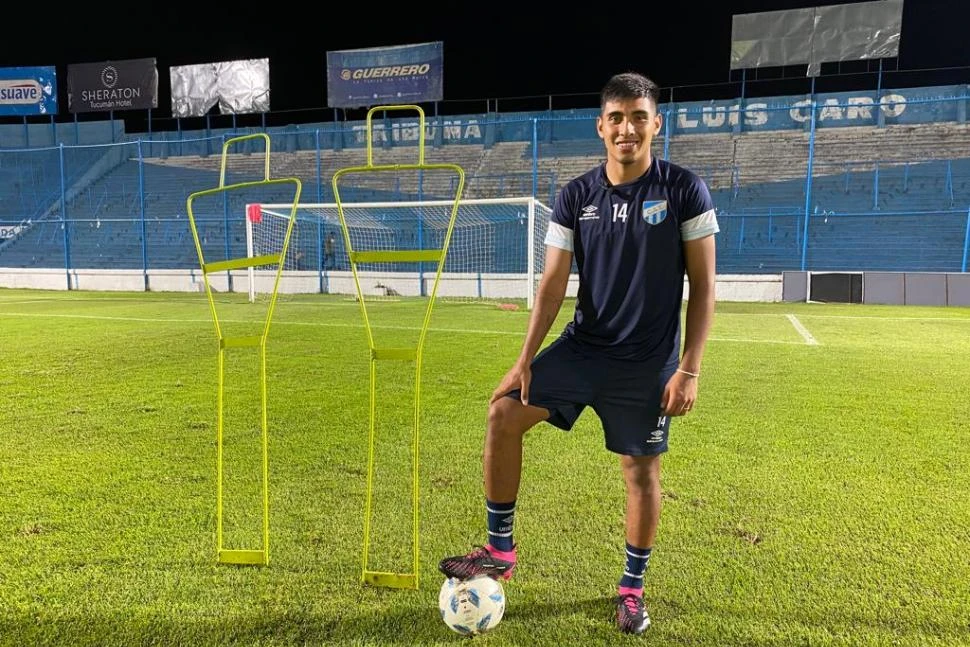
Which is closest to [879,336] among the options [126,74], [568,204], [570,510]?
[570,510]

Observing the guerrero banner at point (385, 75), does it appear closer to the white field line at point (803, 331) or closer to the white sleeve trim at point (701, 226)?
the white field line at point (803, 331)

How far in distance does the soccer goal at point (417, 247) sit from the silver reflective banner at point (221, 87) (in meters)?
13.1

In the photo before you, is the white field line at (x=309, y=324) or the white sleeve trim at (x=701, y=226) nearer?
the white sleeve trim at (x=701, y=226)

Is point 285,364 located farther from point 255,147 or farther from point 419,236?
point 255,147

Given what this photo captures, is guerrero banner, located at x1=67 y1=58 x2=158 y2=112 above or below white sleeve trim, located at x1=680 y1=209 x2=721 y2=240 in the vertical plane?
Result: above

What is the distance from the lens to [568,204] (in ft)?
7.79

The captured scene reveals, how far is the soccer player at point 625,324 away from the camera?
2186mm

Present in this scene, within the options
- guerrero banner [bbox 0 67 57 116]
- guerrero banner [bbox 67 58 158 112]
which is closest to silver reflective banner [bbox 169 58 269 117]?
guerrero banner [bbox 67 58 158 112]

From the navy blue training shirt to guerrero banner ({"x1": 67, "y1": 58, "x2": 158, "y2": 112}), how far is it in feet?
108

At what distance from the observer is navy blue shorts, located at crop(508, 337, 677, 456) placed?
226cm

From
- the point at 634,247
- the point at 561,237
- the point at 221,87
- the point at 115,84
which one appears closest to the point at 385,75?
the point at 221,87

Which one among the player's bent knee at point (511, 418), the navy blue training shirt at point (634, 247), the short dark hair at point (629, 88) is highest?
the short dark hair at point (629, 88)

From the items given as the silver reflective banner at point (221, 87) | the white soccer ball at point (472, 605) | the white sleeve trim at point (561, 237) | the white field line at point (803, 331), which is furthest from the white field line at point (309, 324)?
the silver reflective banner at point (221, 87)

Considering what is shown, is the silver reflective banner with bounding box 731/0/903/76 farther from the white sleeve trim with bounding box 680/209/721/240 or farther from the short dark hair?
the white sleeve trim with bounding box 680/209/721/240
